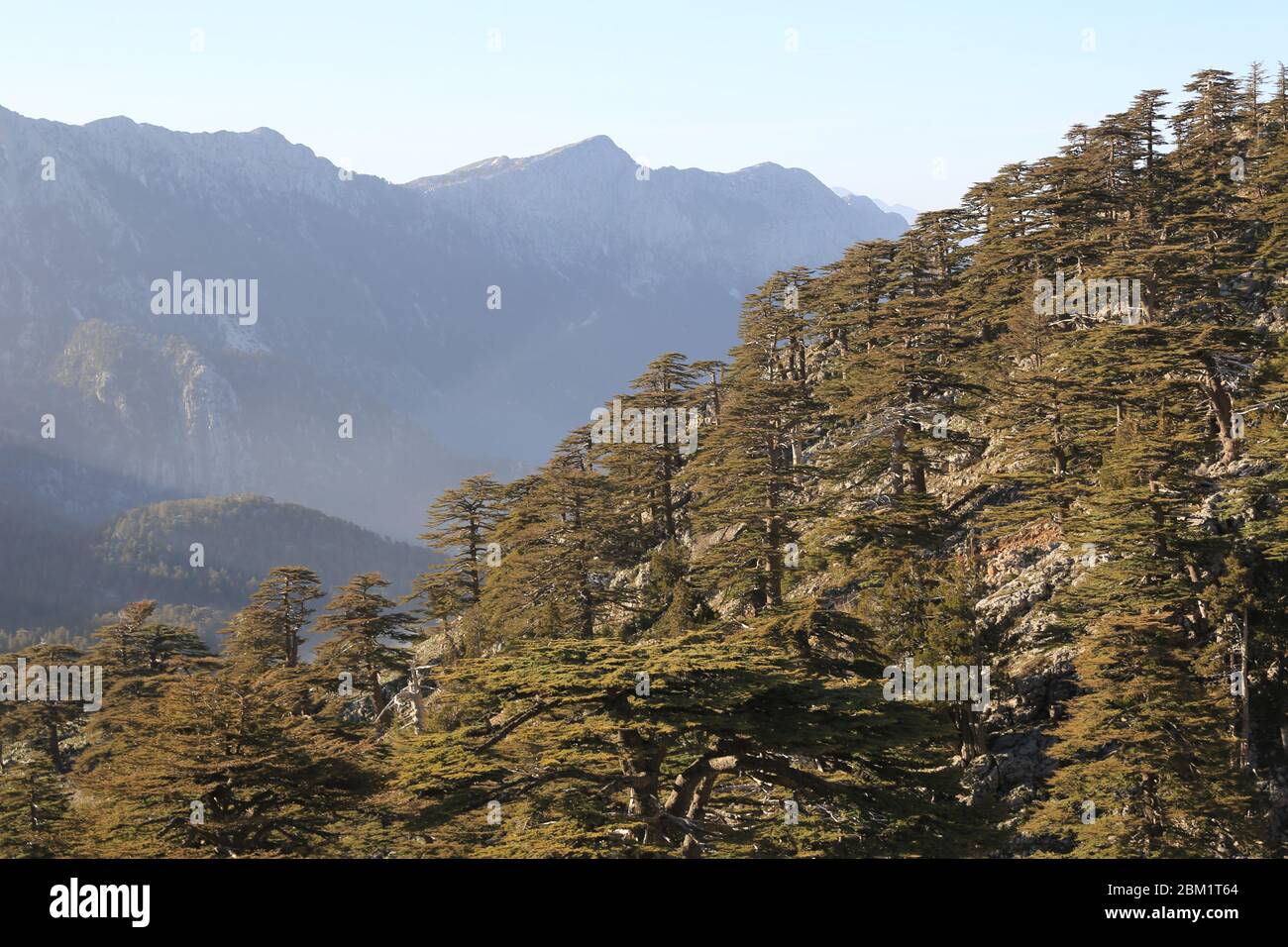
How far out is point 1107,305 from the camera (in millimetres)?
57969

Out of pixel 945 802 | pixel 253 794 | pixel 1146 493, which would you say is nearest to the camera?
pixel 945 802

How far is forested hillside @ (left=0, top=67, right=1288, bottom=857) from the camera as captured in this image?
77.3 feet

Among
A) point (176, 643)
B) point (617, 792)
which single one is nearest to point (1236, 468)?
point (617, 792)

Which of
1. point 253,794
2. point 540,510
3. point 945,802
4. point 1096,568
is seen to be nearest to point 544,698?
point 253,794

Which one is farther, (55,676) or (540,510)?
(55,676)

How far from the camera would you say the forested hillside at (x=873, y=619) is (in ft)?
77.3

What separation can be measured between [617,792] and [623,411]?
133 feet

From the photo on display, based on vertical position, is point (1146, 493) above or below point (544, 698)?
above

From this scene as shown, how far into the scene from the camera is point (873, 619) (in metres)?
40.5

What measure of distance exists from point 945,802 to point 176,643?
Answer: 61366mm

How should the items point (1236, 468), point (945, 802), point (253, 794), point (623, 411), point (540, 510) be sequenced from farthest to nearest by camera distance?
1. point (623, 411)
2. point (540, 510)
3. point (1236, 468)
4. point (253, 794)
5. point (945, 802)

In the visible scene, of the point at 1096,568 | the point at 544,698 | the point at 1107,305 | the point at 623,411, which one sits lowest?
the point at 544,698
